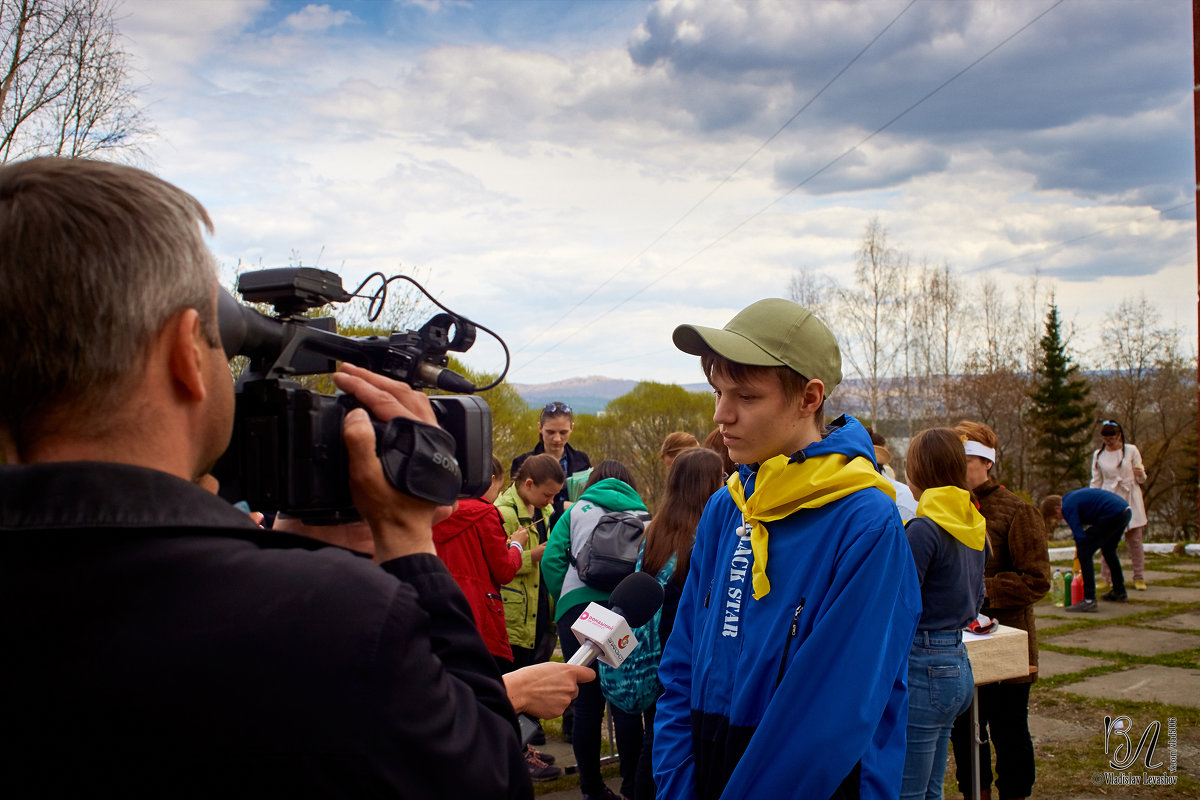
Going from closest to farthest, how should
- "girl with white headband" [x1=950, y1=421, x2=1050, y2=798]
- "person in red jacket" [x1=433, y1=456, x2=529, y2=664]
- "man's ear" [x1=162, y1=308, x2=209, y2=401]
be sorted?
"man's ear" [x1=162, y1=308, x2=209, y2=401] → "girl with white headband" [x1=950, y1=421, x2=1050, y2=798] → "person in red jacket" [x1=433, y1=456, x2=529, y2=664]

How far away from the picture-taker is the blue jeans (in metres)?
3.38

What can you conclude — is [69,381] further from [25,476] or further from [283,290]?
[283,290]

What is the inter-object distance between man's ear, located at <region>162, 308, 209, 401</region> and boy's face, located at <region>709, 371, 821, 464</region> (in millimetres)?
1450

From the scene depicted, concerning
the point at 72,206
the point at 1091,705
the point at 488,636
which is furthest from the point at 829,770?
the point at 1091,705

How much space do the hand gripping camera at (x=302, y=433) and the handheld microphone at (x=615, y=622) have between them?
538 millimetres

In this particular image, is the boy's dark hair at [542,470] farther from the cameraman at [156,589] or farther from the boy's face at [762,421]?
the cameraman at [156,589]

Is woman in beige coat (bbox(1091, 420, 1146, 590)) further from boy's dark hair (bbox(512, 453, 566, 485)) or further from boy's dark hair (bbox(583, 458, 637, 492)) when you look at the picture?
boy's dark hair (bbox(583, 458, 637, 492))

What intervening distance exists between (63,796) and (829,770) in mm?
1463

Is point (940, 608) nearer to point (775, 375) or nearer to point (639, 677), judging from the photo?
point (639, 677)

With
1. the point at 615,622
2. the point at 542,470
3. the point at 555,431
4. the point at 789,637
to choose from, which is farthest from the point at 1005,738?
the point at 555,431

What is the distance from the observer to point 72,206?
90 centimetres

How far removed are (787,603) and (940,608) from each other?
6.37 feet

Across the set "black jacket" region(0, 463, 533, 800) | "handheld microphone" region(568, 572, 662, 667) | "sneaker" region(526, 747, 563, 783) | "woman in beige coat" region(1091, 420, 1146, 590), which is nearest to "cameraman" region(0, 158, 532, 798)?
"black jacket" region(0, 463, 533, 800)

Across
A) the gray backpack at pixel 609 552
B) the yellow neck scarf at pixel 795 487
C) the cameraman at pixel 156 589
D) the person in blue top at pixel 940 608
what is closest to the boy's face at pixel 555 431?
the gray backpack at pixel 609 552
